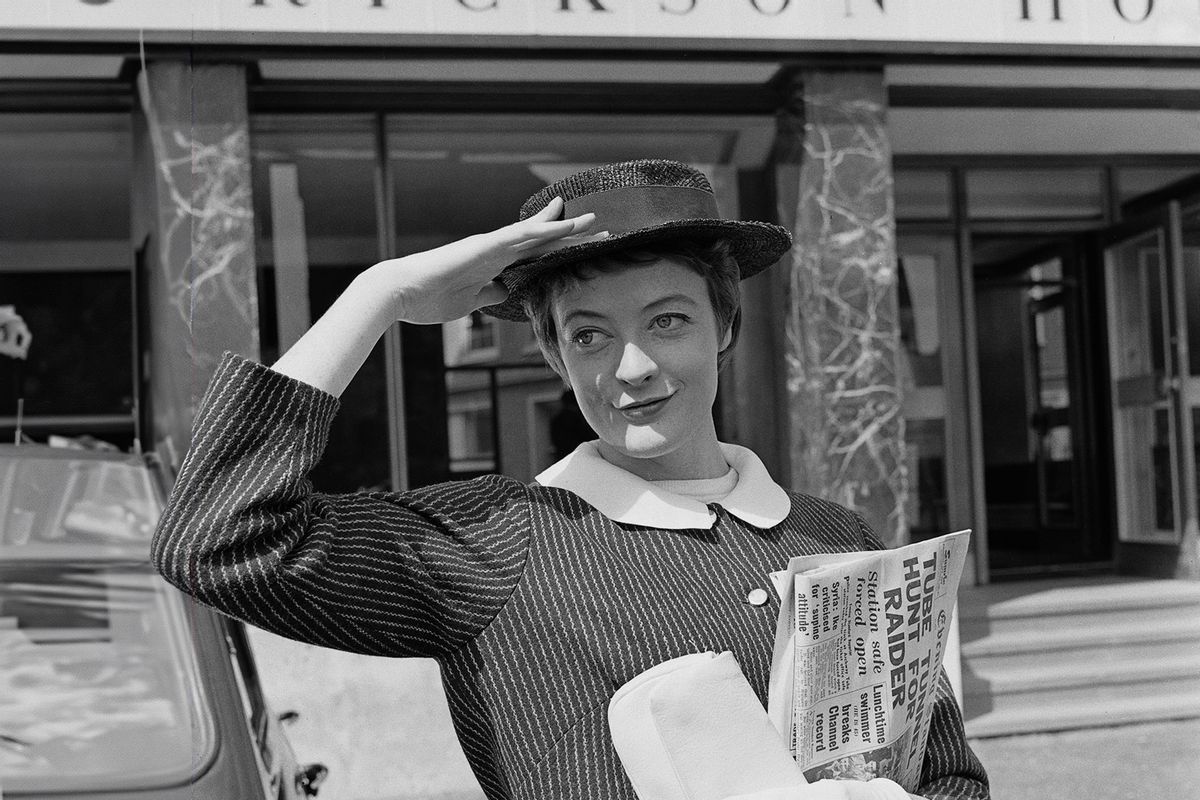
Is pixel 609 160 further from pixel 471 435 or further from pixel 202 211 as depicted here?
pixel 202 211

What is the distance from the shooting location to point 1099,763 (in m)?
5.11

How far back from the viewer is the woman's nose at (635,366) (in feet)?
4.52

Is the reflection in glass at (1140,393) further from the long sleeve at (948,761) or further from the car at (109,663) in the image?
the long sleeve at (948,761)

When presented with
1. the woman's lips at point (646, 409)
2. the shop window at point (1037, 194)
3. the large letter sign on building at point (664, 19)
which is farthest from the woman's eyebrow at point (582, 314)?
the shop window at point (1037, 194)

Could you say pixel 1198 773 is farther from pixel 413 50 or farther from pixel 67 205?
pixel 67 205

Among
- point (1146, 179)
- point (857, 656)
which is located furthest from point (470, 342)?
point (857, 656)

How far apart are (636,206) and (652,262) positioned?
0.07m

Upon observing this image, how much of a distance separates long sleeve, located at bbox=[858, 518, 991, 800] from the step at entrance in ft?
14.7

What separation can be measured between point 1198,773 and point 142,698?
4353mm

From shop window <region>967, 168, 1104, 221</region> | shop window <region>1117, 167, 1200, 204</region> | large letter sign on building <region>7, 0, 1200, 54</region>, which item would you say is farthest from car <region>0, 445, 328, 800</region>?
shop window <region>1117, 167, 1200, 204</region>

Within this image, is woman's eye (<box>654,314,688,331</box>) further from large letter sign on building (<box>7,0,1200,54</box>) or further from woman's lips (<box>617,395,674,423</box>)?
large letter sign on building (<box>7,0,1200,54</box>)

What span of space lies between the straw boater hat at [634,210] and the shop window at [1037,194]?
6715mm

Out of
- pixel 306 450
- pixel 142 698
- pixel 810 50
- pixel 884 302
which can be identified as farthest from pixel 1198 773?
pixel 306 450

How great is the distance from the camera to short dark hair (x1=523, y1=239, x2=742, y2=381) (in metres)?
1.41
